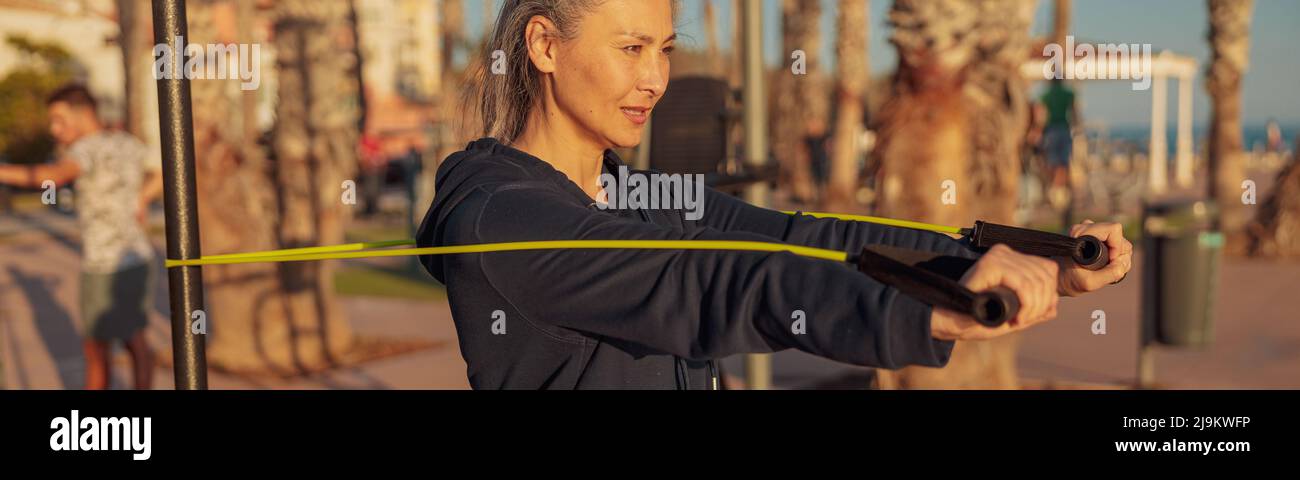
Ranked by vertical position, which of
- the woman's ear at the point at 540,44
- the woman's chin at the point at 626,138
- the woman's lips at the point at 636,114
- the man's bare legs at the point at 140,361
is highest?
the woman's ear at the point at 540,44

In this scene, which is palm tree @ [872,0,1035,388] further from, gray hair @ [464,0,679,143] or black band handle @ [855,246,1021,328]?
black band handle @ [855,246,1021,328]

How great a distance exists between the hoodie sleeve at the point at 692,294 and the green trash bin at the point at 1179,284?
6.37 m

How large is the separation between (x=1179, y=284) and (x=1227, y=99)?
8954 mm

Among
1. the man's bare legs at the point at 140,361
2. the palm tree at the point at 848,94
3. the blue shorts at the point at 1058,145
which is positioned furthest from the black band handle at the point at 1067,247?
the palm tree at the point at 848,94

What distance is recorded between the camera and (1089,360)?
870 cm

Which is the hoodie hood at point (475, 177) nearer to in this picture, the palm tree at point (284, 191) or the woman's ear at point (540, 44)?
the woman's ear at point (540, 44)

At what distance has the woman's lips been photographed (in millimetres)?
2041

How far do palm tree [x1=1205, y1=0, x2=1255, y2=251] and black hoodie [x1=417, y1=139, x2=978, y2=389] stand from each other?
14.3 m

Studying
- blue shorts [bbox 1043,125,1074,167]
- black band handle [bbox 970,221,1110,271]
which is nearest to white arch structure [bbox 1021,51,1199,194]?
blue shorts [bbox 1043,125,1074,167]

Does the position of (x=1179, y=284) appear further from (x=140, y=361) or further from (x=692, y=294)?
(x=692, y=294)

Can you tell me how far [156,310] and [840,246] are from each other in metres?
11.1

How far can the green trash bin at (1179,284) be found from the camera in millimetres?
7344

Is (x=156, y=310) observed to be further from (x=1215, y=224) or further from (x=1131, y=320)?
(x=1215, y=224)
